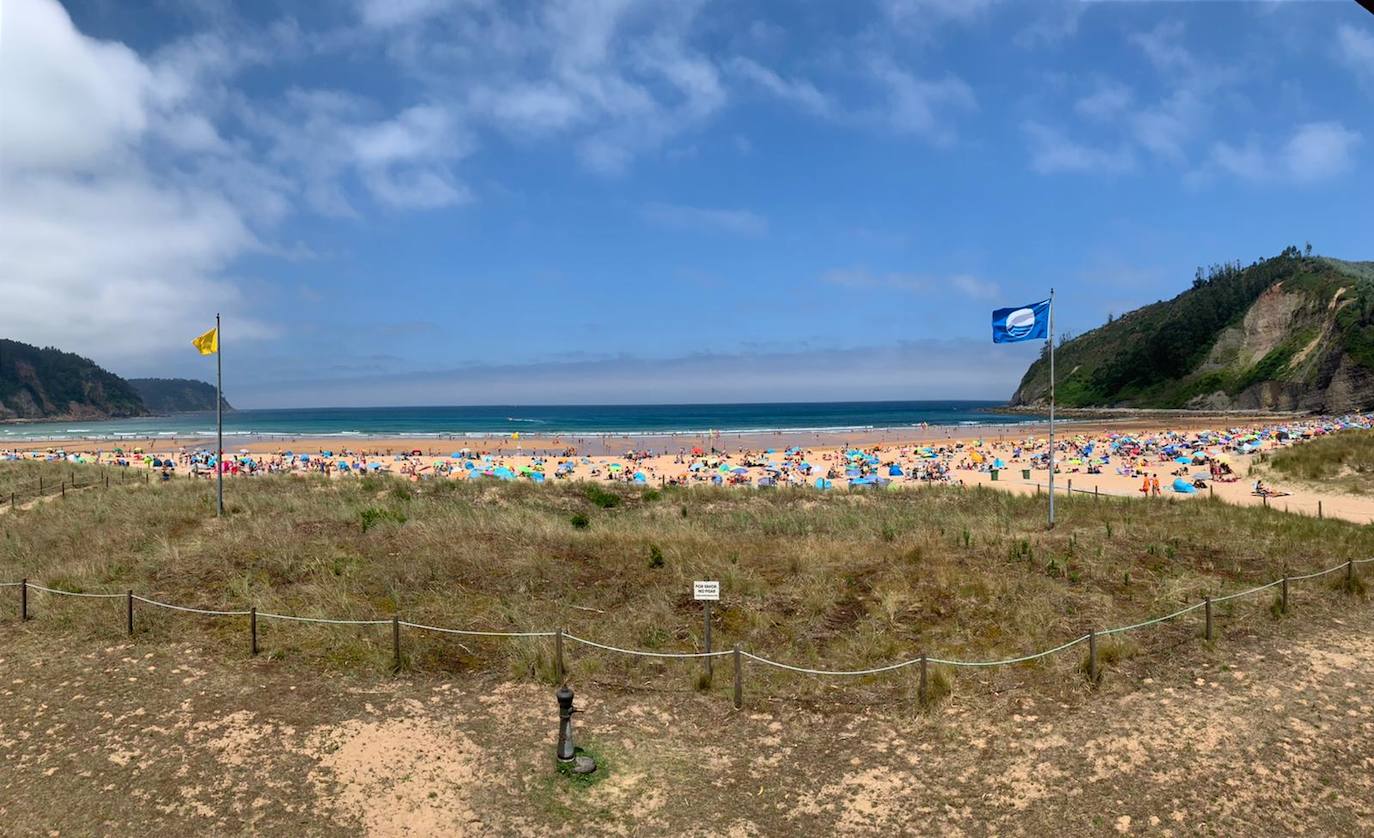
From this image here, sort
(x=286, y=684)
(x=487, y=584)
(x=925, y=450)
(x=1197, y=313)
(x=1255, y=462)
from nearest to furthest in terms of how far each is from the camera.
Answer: (x=286, y=684) → (x=487, y=584) → (x=1255, y=462) → (x=925, y=450) → (x=1197, y=313)

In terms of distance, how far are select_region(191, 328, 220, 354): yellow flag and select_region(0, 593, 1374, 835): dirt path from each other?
11263 millimetres

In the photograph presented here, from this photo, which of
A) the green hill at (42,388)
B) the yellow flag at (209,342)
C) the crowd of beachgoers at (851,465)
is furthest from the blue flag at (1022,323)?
the green hill at (42,388)

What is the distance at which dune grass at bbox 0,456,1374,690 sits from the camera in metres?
9.98

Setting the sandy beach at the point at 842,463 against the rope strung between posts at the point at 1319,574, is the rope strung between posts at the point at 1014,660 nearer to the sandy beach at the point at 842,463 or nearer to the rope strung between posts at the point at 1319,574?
the rope strung between posts at the point at 1319,574

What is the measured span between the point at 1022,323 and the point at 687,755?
1311 centimetres

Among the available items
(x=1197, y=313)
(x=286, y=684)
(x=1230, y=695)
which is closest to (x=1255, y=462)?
(x=1230, y=695)

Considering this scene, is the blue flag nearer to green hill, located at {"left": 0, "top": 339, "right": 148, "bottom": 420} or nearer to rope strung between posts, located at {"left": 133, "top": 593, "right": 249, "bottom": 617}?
rope strung between posts, located at {"left": 133, "top": 593, "right": 249, "bottom": 617}

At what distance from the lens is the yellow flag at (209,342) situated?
60.1 feet

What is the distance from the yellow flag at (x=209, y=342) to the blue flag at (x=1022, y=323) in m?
19.6

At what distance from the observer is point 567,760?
697 cm

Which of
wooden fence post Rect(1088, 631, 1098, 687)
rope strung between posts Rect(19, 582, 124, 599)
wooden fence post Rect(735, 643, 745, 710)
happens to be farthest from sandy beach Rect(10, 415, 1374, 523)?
wooden fence post Rect(735, 643, 745, 710)

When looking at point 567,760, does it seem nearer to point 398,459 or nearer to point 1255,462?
point 1255,462

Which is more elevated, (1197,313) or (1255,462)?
(1197,313)

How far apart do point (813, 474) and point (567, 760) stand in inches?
1229
